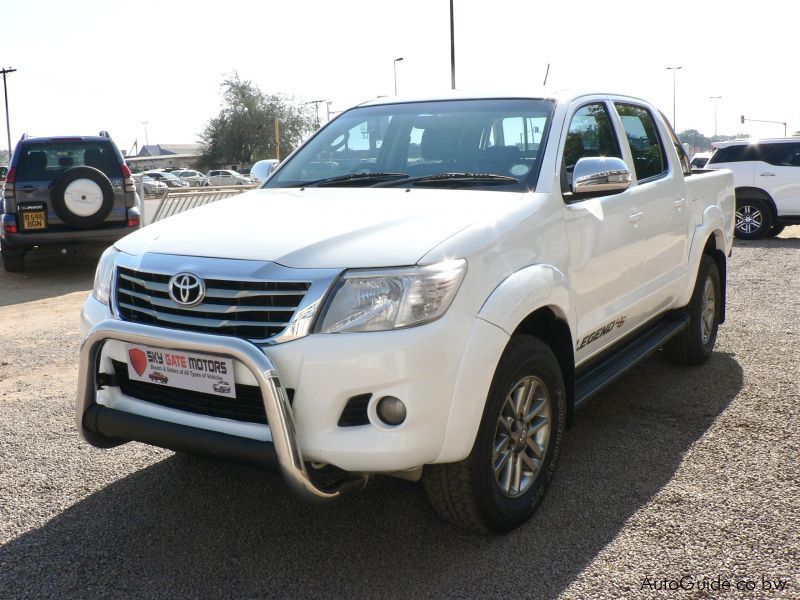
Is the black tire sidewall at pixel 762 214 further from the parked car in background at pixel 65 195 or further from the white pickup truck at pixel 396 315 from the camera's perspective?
the white pickup truck at pixel 396 315

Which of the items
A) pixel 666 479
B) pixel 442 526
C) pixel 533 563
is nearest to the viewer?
pixel 533 563

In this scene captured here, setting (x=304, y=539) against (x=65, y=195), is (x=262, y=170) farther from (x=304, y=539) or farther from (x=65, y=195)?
(x=65, y=195)

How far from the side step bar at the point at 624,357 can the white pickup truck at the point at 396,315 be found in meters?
0.03

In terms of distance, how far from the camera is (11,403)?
201 inches

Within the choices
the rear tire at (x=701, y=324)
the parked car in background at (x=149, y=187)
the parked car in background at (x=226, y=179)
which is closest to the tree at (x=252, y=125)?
the parked car in background at (x=226, y=179)

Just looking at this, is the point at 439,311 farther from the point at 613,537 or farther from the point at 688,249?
the point at 688,249

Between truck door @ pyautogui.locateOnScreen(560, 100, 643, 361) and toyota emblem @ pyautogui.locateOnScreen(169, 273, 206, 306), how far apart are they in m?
1.60

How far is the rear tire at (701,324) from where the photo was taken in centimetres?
554

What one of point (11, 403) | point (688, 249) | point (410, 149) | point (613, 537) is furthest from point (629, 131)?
point (11, 403)

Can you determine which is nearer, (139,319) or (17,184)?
(139,319)

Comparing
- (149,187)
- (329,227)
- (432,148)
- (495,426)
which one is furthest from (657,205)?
(149,187)

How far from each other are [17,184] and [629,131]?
808 centimetres

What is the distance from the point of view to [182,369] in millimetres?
2928

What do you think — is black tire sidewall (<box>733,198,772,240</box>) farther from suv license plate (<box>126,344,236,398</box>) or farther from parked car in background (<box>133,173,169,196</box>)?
suv license plate (<box>126,344,236,398</box>)
